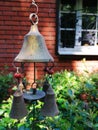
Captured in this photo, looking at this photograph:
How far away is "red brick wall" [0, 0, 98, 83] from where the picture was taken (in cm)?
593

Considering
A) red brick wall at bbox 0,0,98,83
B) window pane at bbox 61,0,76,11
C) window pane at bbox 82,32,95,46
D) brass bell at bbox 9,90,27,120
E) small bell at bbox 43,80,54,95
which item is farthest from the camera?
window pane at bbox 82,32,95,46

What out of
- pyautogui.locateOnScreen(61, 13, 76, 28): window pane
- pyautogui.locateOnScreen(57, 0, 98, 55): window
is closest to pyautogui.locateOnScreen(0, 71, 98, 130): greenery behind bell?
pyautogui.locateOnScreen(57, 0, 98, 55): window

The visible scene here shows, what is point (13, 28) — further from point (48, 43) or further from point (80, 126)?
point (80, 126)

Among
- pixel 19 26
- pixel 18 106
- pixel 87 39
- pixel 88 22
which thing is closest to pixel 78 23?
pixel 88 22

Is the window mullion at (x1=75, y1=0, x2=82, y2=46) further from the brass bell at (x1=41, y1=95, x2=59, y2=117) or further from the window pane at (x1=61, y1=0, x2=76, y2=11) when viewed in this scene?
the brass bell at (x1=41, y1=95, x2=59, y2=117)

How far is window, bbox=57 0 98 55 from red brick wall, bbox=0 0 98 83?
28cm

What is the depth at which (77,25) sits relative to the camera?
638 cm

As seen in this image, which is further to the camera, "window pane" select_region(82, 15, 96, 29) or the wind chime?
"window pane" select_region(82, 15, 96, 29)

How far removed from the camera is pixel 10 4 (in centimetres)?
591

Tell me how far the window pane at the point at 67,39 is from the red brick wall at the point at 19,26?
337mm

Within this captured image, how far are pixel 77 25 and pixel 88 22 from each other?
0.22 m

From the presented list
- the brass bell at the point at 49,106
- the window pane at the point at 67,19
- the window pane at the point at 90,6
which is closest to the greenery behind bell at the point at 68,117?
the brass bell at the point at 49,106

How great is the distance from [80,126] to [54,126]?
0.20 meters

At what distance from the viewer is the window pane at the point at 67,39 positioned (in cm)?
638
